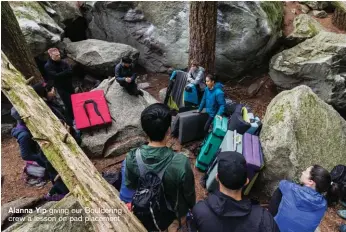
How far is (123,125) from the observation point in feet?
25.8

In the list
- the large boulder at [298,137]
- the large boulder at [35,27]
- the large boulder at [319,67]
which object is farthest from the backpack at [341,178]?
the large boulder at [35,27]

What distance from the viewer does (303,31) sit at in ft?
33.4

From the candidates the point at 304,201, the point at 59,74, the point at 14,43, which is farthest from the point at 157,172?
the point at 14,43

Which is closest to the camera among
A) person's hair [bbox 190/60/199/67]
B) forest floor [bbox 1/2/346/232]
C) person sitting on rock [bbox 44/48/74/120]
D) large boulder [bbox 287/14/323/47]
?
forest floor [bbox 1/2/346/232]

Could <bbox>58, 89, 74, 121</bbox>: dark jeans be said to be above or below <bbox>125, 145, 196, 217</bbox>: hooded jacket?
below

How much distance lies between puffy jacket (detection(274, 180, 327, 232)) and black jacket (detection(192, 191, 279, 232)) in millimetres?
1281

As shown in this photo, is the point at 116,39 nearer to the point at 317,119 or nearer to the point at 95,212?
the point at 317,119

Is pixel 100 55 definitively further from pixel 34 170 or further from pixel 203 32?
pixel 34 170

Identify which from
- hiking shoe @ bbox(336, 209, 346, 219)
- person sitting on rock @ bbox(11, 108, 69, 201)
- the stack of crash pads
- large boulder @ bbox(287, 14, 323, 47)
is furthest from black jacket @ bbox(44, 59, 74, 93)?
large boulder @ bbox(287, 14, 323, 47)

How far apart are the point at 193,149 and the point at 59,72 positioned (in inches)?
167

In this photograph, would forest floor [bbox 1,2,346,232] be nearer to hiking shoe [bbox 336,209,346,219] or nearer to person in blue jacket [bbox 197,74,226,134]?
hiking shoe [bbox 336,209,346,219]

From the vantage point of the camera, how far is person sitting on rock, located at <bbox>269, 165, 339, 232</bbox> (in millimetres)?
3998

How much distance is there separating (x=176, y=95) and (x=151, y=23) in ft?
12.2

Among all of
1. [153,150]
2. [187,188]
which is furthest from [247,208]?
[153,150]
